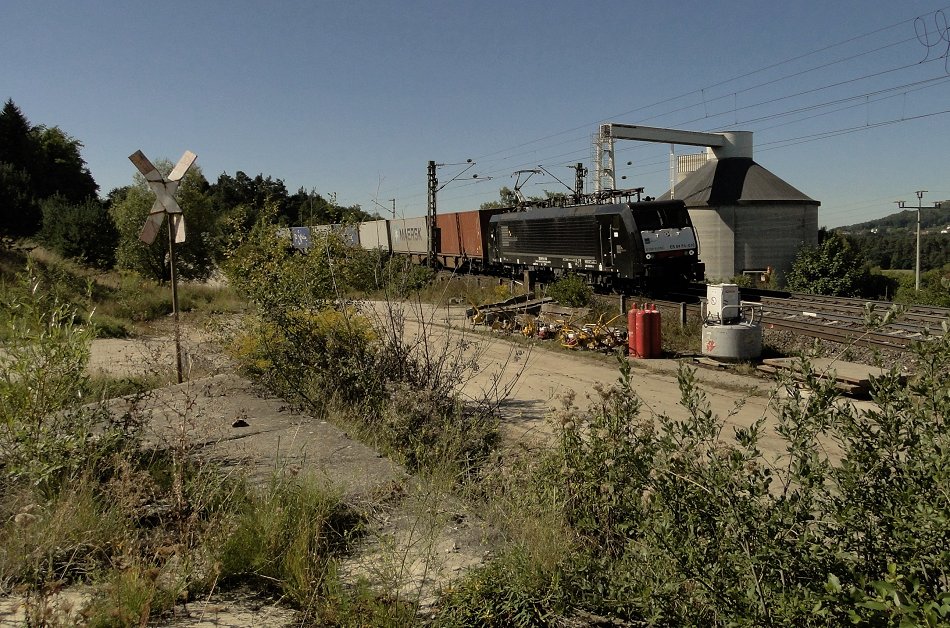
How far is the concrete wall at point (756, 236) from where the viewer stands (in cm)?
3638

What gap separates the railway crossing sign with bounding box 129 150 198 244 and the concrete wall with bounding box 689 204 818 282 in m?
32.2

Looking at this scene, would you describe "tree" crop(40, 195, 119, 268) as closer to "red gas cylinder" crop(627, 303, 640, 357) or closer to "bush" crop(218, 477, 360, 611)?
"red gas cylinder" crop(627, 303, 640, 357)

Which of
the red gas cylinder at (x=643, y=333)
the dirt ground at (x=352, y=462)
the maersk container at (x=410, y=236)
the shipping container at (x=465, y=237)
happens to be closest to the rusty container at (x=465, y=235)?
the shipping container at (x=465, y=237)

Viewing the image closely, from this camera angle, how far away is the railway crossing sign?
829 cm

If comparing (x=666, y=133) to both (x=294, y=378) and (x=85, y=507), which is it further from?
(x=85, y=507)

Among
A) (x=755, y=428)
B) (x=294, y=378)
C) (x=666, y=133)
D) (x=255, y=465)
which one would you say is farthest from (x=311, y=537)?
(x=666, y=133)

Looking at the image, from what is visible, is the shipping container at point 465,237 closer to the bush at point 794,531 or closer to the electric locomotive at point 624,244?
the electric locomotive at point 624,244

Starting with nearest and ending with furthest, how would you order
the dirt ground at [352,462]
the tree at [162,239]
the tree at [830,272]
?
the dirt ground at [352,462] → the tree at [162,239] → the tree at [830,272]

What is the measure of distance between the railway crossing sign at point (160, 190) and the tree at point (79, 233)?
1904 cm

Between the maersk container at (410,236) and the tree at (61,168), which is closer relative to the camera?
the maersk container at (410,236)

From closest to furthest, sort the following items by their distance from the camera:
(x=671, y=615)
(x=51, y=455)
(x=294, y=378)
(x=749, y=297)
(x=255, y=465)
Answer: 1. (x=671, y=615)
2. (x=51, y=455)
3. (x=255, y=465)
4. (x=294, y=378)
5. (x=749, y=297)

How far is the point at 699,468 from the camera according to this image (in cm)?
314

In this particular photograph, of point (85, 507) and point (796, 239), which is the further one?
point (796, 239)

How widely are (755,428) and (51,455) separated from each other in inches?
155
